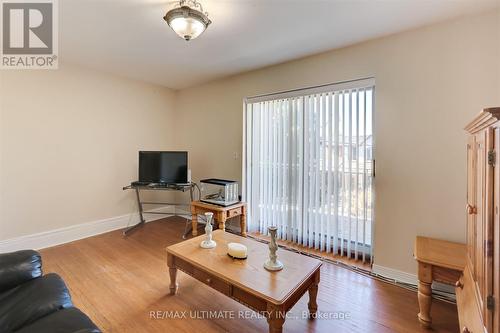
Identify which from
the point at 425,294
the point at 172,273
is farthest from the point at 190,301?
the point at 425,294

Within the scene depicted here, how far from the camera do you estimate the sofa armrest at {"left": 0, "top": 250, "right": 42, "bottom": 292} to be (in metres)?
1.36

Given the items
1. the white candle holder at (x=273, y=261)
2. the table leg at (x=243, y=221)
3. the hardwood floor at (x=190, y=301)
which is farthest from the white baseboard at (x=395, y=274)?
the table leg at (x=243, y=221)

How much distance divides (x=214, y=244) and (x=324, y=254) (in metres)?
1.49

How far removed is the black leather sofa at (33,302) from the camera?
1028mm

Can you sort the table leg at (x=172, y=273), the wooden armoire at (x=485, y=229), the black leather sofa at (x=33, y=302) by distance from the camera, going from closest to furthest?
the wooden armoire at (x=485, y=229), the black leather sofa at (x=33, y=302), the table leg at (x=172, y=273)

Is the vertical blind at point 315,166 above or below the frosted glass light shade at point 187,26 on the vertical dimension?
below

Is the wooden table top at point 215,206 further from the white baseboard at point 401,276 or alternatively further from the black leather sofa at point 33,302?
the black leather sofa at point 33,302

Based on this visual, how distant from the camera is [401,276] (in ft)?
7.64

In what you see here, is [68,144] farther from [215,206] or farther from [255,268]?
[255,268]

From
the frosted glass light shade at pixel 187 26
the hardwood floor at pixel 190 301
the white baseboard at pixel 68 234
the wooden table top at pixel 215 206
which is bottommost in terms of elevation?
the hardwood floor at pixel 190 301

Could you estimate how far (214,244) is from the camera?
2.16m

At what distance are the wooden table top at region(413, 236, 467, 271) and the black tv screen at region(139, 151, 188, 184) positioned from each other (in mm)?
3096

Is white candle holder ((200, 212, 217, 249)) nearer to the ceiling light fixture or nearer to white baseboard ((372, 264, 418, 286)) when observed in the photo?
the ceiling light fixture

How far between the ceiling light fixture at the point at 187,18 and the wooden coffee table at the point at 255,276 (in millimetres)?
1837
